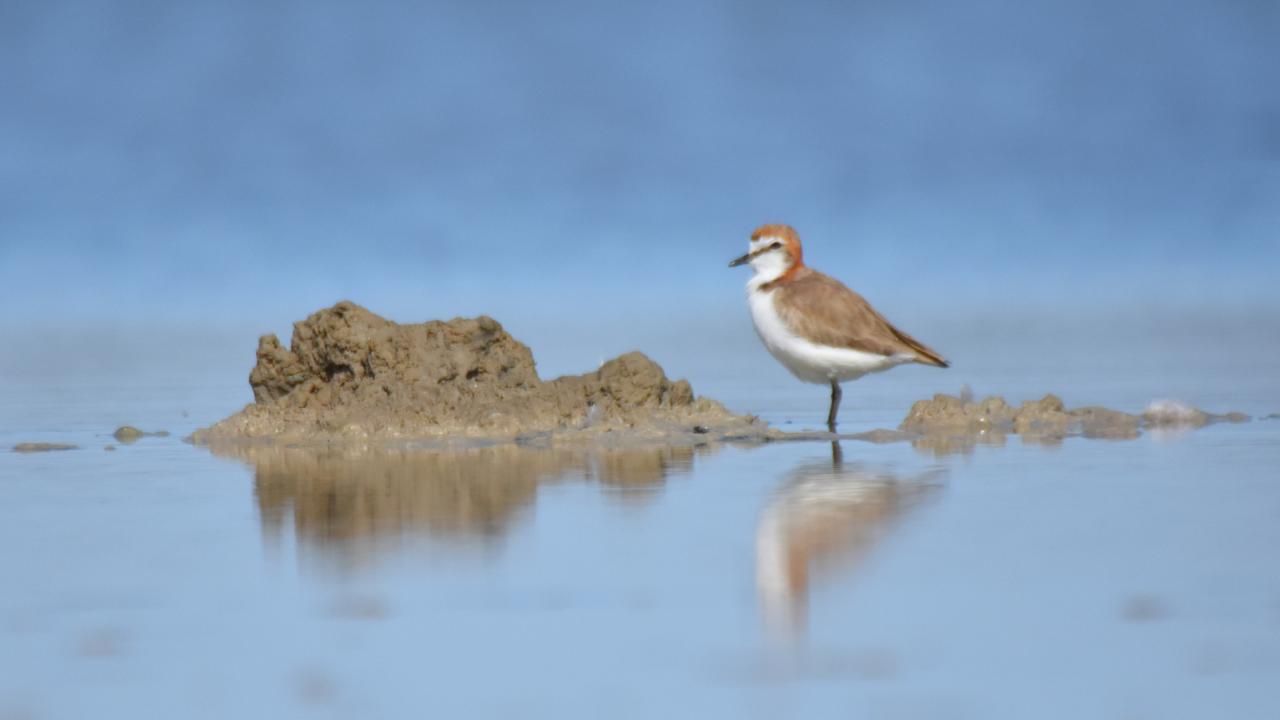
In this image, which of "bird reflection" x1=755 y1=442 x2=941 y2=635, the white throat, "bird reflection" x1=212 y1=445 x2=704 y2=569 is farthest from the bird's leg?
"bird reflection" x1=755 y1=442 x2=941 y2=635

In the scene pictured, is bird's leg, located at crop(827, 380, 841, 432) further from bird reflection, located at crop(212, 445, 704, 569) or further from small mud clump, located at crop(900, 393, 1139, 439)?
bird reflection, located at crop(212, 445, 704, 569)

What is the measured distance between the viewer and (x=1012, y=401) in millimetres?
15727

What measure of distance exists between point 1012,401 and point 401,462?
760cm

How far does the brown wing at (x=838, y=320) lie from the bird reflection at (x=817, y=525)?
3247 mm

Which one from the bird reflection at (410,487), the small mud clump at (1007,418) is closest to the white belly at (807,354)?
the small mud clump at (1007,418)

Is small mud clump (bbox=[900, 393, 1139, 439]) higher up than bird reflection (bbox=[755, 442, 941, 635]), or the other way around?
small mud clump (bbox=[900, 393, 1139, 439])

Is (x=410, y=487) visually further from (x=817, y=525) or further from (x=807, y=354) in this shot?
(x=807, y=354)

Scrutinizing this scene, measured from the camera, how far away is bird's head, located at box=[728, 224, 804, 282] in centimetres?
1337

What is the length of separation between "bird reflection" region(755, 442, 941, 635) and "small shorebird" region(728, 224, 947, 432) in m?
3.29

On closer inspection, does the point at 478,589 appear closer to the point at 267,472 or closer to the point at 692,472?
the point at 692,472

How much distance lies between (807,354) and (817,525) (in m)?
6.18

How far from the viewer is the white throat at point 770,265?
1343cm

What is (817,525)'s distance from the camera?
6867 mm

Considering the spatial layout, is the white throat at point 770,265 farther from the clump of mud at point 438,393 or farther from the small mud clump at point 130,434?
the small mud clump at point 130,434
